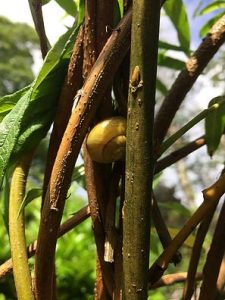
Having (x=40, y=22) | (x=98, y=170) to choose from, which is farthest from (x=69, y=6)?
(x=98, y=170)

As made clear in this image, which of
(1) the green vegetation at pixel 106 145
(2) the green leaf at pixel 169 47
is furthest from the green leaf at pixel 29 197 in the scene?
(2) the green leaf at pixel 169 47

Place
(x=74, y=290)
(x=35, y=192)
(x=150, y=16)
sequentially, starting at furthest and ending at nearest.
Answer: (x=74, y=290), (x=35, y=192), (x=150, y=16)

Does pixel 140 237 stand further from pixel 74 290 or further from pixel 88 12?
pixel 74 290

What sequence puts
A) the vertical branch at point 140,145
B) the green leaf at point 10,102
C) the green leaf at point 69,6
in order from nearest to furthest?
1. the vertical branch at point 140,145
2. the green leaf at point 10,102
3. the green leaf at point 69,6

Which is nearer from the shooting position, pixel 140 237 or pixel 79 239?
pixel 140 237

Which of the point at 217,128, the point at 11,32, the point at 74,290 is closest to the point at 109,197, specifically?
the point at 217,128

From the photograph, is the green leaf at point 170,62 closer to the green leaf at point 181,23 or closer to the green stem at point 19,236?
the green leaf at point 181,23
